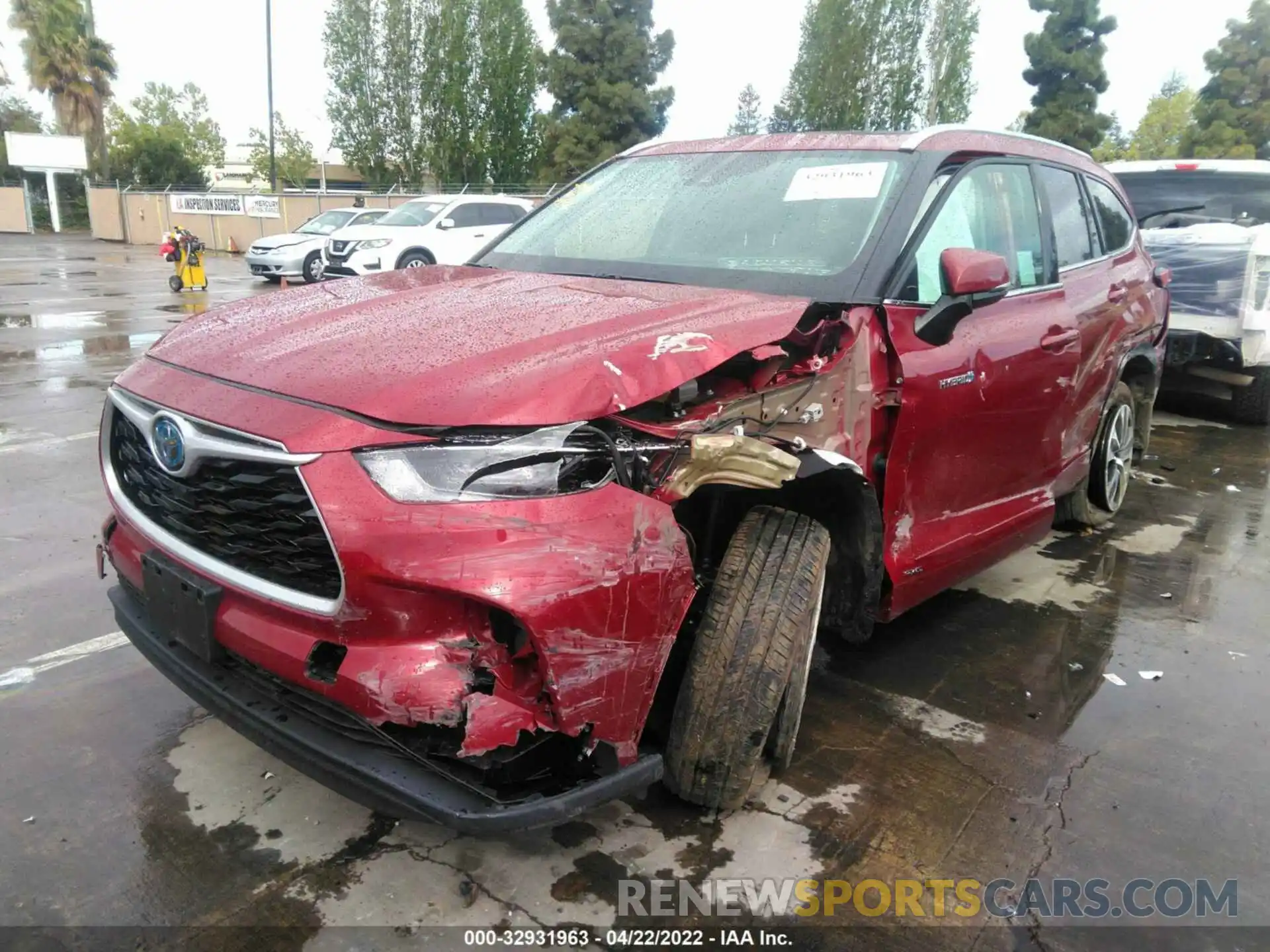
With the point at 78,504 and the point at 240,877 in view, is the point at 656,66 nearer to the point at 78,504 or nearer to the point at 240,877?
the point at 78,504

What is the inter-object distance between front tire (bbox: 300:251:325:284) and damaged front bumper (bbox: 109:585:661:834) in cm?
1731

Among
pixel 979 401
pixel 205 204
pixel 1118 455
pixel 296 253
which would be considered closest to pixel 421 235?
pixel 296 253

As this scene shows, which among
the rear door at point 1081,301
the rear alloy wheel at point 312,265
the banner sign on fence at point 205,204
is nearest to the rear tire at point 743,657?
the rear door at point 1081,301

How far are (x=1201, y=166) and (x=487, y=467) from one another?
28.4 feet

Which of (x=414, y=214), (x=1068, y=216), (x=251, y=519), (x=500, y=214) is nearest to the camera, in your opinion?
(x=251, y=519)

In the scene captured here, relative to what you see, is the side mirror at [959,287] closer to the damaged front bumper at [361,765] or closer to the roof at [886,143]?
the roof at [886,143]

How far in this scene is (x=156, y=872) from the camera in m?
2.32

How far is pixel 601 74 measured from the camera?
33688 millimetres

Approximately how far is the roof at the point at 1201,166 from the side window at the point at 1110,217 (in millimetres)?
3579

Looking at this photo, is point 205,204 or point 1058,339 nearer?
point 1058,339

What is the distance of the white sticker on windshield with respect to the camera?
3.08 m

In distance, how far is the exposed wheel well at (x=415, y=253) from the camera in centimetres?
1556

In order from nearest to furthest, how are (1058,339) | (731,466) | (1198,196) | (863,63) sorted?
(731,466), (1058,339), (1198,196), (863,63)

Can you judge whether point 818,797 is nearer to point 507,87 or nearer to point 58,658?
point 58,658
